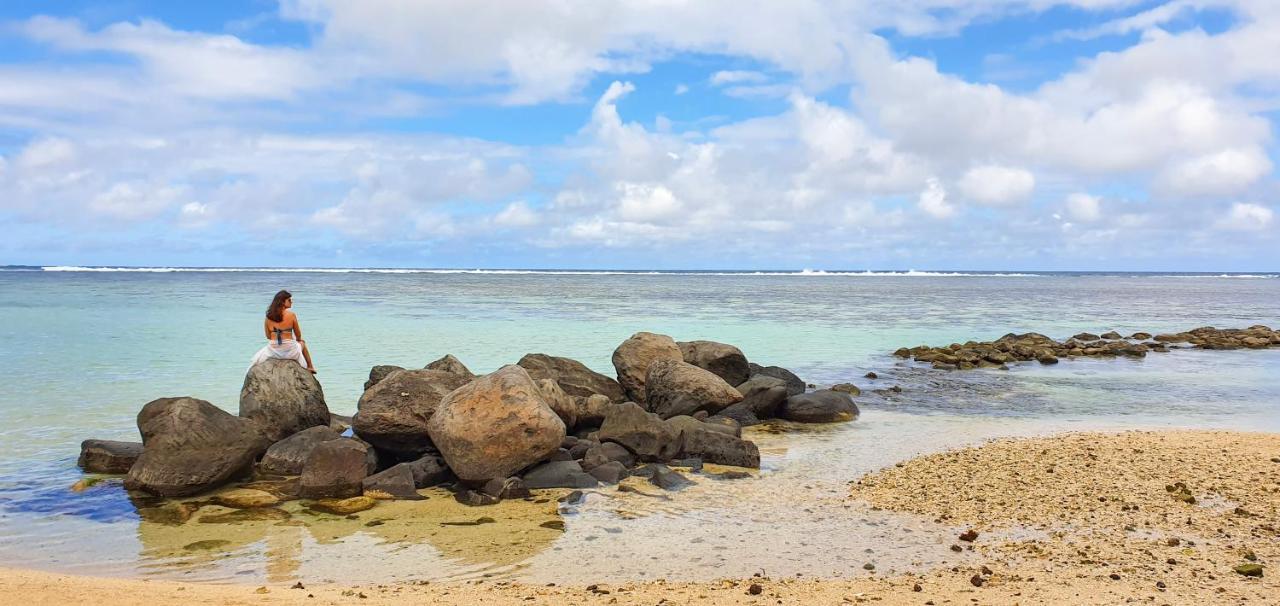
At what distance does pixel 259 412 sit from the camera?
452 inches

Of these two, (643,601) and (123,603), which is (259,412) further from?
(643,601)

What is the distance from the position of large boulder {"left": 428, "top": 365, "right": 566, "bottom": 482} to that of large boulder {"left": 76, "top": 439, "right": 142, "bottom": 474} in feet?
12.5

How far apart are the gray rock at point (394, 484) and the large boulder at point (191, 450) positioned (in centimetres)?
162

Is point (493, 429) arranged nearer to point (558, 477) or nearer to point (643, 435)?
point (558, 477)

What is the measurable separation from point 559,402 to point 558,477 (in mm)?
2077

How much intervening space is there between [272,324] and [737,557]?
8.12 meters

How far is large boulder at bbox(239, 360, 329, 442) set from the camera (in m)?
11.5

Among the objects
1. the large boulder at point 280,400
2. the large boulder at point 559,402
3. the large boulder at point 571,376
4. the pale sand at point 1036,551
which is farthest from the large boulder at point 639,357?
the pale sand at point 1036,551

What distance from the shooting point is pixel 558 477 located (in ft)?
32.6

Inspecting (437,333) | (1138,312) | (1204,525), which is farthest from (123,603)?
(1138,312)

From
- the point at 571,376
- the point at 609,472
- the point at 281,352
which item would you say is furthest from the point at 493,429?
the point at 571,376

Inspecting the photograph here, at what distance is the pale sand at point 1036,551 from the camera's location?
20.0ft

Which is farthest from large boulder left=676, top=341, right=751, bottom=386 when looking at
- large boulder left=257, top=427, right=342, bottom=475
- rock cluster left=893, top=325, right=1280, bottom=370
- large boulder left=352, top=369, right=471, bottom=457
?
rock cluster left=893, top=325, right=1280, bottom=370

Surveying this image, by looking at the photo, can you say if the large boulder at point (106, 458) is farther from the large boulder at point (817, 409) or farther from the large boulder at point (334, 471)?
the large boulder at point (817, 409)
